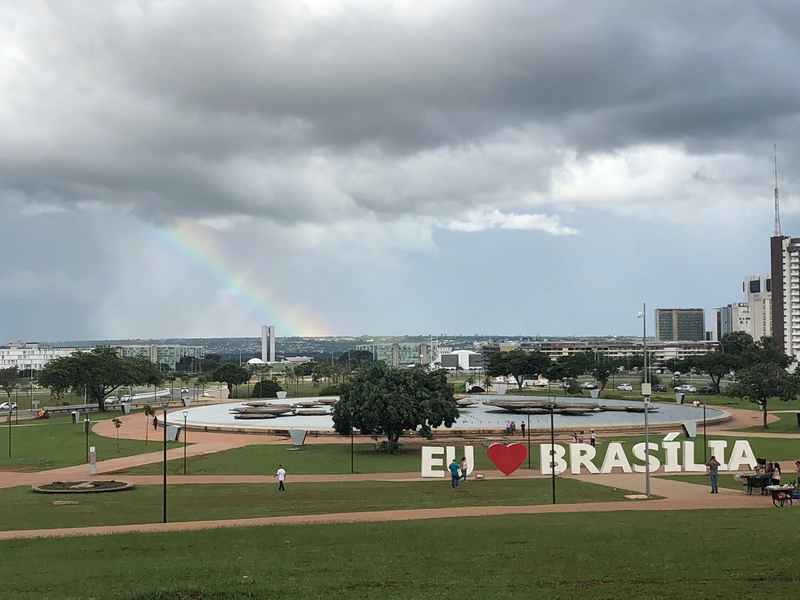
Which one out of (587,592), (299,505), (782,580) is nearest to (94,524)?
(299,505)

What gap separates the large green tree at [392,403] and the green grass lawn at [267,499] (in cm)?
1293

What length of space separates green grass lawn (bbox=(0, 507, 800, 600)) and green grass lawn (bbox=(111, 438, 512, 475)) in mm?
20500

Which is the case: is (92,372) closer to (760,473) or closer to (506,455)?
(506,455)

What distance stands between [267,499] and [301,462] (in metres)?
15.5

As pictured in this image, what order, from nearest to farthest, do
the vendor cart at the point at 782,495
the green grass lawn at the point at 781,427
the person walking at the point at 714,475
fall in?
1. the vendor cart at the point at 782,495
2. the person walking at the point at 714,475
3. the green grass lawn at the point at 781,427

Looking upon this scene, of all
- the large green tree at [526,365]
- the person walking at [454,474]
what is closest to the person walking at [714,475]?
the person walking at [454,474]

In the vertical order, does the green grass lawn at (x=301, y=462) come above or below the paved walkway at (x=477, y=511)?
below

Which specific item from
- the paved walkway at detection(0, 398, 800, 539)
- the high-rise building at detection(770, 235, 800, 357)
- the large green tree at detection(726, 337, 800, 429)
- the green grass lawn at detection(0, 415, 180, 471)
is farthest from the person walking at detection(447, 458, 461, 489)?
the high-rise building at detection(770, 235, 800, 357)

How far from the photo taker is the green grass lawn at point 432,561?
15547 mm

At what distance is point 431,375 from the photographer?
57.0 meters

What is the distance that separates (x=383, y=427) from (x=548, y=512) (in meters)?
26.2

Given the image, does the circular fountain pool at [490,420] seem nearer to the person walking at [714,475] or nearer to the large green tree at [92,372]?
the large green tree at [92,372]

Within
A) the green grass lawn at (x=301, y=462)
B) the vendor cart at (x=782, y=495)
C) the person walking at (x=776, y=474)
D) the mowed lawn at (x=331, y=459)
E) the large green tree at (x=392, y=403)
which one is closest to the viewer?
the vendor cart at (x=782, y=495)

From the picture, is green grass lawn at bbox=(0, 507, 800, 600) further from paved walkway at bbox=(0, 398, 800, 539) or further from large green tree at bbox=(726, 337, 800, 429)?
large green tree at bbox=(726, 337, 800, 429)
